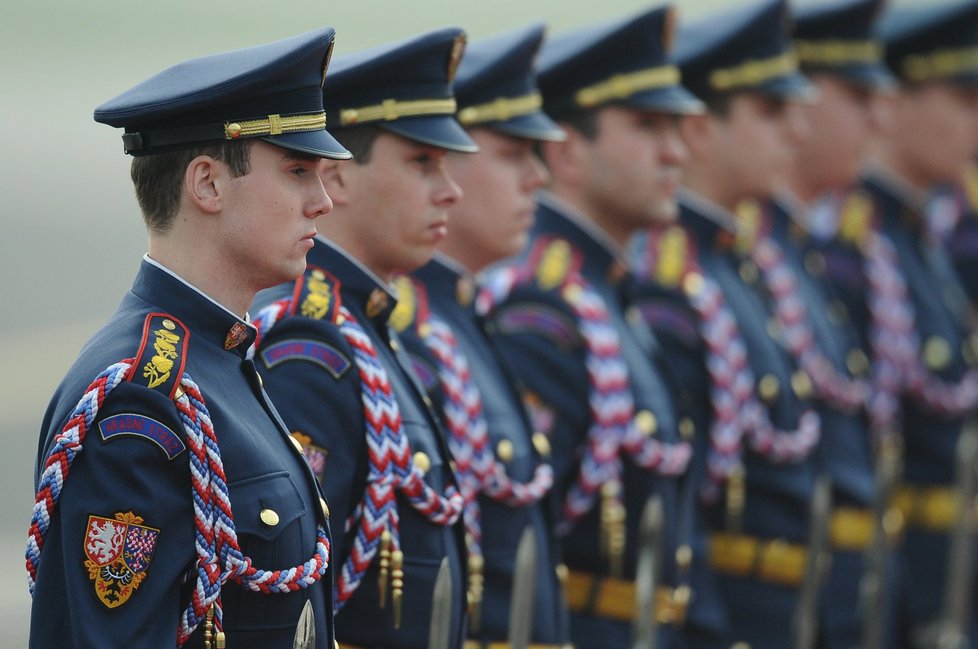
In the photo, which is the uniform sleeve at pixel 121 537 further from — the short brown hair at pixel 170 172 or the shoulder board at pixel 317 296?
the shoulder board at pixel 317 296

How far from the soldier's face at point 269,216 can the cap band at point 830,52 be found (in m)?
4.06

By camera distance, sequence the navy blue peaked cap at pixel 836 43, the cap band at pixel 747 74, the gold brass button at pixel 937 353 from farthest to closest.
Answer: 1. the gold brass button at pixel 937 353
2. the navy blue peaked cap at pixel 836 43
3. the cap band at pixel 747 74

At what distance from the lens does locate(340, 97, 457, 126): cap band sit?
3734 millimetres

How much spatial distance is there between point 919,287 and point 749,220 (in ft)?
3.56

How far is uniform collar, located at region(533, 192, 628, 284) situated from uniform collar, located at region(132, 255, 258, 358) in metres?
2.19

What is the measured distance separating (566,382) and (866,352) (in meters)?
2.28

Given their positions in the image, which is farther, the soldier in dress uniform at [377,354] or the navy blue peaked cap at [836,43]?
the navy blue peaked cap at [836,43]

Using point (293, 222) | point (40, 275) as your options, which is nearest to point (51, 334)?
point (40, 275)

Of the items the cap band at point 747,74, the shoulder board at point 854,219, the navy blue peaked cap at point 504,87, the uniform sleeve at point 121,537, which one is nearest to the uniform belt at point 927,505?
the shoulder board at point 854,219

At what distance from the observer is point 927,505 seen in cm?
717

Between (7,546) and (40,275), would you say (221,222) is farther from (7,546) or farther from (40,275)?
(40,275)

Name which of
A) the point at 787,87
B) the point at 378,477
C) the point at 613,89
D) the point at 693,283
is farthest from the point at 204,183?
the point at 787,87

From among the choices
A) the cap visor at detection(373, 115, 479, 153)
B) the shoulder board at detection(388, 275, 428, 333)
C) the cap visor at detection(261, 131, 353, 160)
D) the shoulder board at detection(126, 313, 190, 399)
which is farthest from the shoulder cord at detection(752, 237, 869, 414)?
the shoulder board at detection(126, 313, 190, 399)

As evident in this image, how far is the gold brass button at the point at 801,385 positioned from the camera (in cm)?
579
